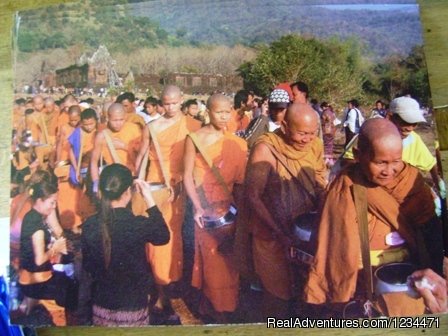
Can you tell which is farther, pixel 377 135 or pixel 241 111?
pixel 241 111

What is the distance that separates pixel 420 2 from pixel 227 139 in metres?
1.80

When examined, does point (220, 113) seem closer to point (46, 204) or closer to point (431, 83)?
point (46, 204)

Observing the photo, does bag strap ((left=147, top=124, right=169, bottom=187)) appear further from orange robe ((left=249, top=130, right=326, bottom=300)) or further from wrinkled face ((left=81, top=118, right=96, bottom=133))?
orange robe ((left=249, top=130, right=326, bottom=300))

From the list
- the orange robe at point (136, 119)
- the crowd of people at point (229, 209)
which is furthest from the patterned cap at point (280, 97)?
the orange robe at point (136, 119)

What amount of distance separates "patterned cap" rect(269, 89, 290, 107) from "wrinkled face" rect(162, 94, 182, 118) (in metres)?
0.65

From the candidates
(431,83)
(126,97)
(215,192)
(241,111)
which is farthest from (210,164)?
(431,83)

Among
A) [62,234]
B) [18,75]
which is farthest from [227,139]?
[18,75]

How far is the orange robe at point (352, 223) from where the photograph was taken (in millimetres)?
3523

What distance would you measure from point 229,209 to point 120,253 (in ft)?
2.60

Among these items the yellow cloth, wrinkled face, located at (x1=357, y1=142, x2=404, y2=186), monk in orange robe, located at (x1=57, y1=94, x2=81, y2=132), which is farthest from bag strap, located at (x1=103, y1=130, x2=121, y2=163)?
wrinkled face, located at (x1=357, y1=142, x2=404, y2=186)

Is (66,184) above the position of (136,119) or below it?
below

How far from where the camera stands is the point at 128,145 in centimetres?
378

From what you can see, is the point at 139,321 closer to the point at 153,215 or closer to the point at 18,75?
the point at 153,215

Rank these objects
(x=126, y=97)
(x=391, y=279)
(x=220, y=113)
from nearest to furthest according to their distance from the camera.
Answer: (x=391, y=279), (x=220, y=113), (x=126, y=97)
